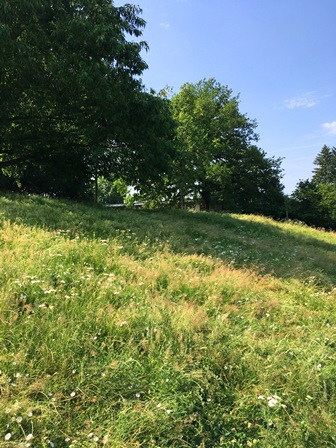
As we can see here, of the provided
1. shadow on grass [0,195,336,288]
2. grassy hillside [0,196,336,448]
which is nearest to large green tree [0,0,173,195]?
shadow on grass [0,195,336,288]

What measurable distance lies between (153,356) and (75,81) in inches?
470

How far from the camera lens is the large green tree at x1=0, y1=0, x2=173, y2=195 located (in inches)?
470

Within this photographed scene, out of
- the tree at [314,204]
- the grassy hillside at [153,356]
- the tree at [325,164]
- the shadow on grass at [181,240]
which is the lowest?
the grassy hillside at [153,356]

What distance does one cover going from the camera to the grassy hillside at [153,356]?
2.27 metres

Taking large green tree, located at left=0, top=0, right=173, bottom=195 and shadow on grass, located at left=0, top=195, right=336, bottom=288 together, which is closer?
shadow on grass, located at left=0, top=195, right=336, bottom=288

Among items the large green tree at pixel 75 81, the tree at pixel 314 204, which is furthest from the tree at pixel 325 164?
the large green tree at pixel 75 81

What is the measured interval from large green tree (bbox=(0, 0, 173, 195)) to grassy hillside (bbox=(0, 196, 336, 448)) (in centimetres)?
899

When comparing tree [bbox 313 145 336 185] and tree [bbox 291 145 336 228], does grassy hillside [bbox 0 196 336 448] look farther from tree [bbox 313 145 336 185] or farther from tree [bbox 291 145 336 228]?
tree [bbox 313 145 336 185]

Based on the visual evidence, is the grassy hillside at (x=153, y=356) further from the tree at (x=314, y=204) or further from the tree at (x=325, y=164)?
the tree at (x=325, y=164)

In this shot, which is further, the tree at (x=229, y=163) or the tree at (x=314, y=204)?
→ the tree at (x=314, y=204)

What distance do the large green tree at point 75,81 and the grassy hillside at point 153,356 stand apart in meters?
8.99

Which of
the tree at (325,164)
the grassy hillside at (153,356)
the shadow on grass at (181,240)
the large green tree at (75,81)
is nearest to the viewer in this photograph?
the grassy hillside at (153,356)

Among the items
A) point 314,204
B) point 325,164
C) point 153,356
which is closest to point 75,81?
point 153,356

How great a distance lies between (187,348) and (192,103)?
2693cm
